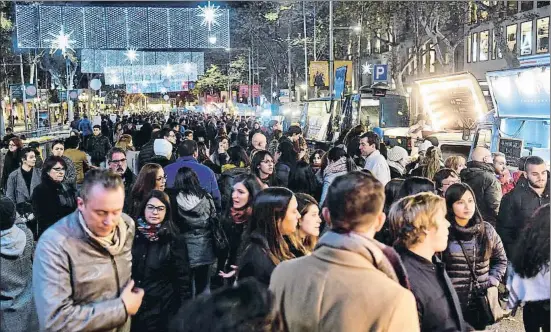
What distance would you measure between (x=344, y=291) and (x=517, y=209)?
14.4ft

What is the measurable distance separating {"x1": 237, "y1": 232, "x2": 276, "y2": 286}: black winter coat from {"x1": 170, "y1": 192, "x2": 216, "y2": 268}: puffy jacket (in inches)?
88.7

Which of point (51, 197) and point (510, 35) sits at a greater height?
Answer: point (510, 35)

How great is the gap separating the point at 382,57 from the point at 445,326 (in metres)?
56.7

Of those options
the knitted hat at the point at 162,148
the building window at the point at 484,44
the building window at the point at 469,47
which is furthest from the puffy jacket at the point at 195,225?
the building window at the point at 469,47

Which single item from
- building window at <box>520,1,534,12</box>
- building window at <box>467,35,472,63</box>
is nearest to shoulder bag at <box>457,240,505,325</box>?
building window at <box>520,1,534,12</box>

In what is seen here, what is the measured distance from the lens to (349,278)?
2.85 metres

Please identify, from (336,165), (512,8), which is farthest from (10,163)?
(512,8)

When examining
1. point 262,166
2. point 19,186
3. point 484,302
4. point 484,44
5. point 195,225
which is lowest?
point 484,302

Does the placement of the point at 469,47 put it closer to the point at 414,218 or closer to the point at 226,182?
the point at 226,182

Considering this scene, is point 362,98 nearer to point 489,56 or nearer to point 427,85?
point 427,85

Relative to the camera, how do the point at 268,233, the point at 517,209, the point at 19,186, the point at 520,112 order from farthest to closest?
the point at 520,112
the point at 19,186
the point at 517,209
the point at 268,233

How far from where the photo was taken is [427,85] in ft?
53.9

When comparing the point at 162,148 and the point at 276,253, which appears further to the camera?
the point at 162,148

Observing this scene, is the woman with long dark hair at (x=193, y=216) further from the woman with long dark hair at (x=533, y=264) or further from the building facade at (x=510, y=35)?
the building facade at (x=510, y=35)
